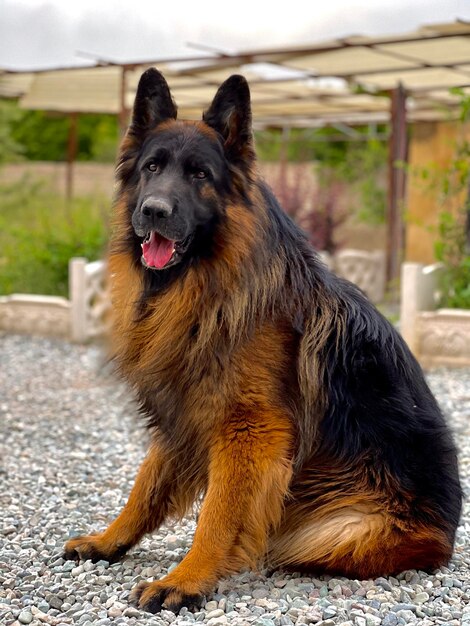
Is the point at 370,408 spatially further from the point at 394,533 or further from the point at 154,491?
the point at 154,491

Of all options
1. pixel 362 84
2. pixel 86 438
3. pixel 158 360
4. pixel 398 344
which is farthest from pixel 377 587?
pixel 362 84

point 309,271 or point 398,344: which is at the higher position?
point 309,271

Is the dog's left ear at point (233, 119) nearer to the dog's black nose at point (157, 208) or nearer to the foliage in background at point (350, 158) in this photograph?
the dog's black nose at point (157, 208)

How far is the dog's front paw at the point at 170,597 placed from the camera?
322 cm

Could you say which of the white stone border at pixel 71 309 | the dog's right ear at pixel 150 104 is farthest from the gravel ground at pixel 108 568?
the white stone border at pixel 71 309

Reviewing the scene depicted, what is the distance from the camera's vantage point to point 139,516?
3748mm

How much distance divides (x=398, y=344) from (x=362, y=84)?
11.0 m

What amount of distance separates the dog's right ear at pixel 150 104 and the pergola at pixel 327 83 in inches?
258

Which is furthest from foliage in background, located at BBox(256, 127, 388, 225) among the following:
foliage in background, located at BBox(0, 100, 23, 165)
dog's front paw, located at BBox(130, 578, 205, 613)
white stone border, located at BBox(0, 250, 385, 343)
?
dog's front paw, located at BBox(130, 578, 205, 613)

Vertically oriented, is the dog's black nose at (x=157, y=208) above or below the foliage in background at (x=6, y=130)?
above

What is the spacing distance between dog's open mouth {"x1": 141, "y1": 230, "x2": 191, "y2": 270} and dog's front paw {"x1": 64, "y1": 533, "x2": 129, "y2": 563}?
1227mm

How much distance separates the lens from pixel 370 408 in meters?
3.47

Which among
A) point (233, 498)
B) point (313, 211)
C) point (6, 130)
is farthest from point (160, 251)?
point (6, 130)

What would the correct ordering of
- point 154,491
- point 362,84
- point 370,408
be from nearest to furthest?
point 370,408 → point 154,491 → point 362,84
